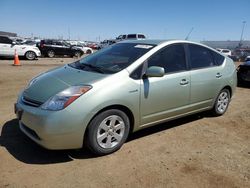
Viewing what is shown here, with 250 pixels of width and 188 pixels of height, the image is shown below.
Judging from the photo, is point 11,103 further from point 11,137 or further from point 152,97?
point 152,97

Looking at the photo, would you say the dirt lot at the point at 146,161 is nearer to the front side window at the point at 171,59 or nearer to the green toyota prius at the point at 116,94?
the green toyota prius at the point at 116,94

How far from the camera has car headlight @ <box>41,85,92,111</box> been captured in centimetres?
339

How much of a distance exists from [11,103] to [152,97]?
380 centimetres

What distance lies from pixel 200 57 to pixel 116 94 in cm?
227

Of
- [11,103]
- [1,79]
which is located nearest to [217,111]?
[11,103]

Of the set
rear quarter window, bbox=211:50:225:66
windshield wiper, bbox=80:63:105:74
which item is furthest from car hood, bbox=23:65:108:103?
rear quarter window, bbox=211:50:225:66

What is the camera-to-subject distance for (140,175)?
333 cm

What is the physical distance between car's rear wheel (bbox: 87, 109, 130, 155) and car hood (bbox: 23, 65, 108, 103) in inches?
21.2

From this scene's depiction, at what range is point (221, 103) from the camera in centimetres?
577

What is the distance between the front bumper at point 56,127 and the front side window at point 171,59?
1550 millimetres

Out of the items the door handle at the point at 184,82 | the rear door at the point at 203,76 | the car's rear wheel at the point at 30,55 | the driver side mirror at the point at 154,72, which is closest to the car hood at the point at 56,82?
the driver side mirror at the point at 154,72

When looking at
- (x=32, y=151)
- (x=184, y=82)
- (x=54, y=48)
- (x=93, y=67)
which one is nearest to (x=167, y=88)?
(x=184, y=82)

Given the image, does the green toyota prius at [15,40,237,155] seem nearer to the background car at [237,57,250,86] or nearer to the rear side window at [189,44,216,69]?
the rear side window at [189,44,216,69]

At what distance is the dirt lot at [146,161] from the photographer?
320 cm
